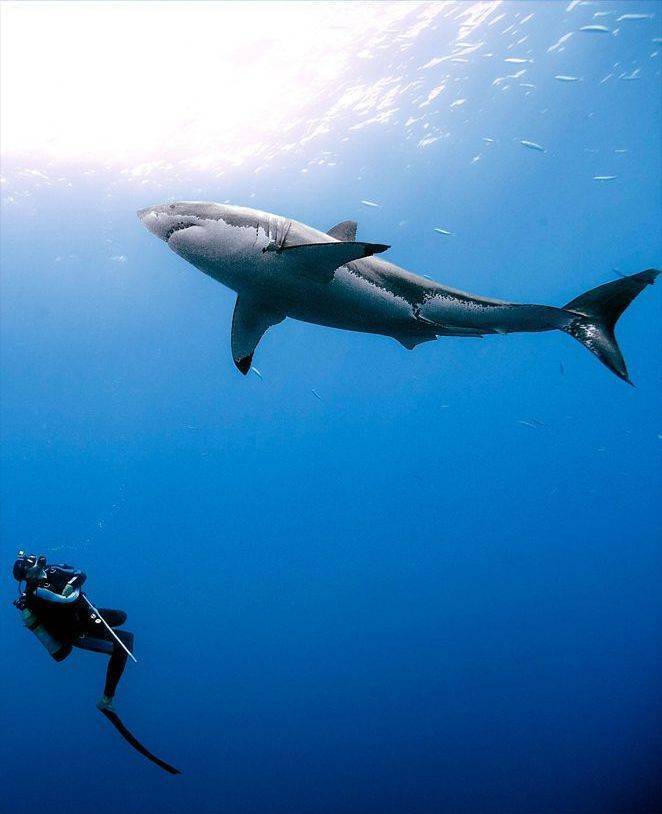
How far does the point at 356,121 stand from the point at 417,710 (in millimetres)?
40215

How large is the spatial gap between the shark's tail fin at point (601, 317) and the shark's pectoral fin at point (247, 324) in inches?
116

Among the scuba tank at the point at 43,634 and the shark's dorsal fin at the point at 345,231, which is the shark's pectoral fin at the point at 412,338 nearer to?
the shark's dorsal fin at the point at 345,231

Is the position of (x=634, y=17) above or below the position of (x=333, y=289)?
above

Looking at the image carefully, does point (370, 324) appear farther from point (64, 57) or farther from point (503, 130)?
point (503, 130)

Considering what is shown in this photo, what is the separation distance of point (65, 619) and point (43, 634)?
25cm

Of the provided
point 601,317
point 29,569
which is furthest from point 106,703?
point 601,317

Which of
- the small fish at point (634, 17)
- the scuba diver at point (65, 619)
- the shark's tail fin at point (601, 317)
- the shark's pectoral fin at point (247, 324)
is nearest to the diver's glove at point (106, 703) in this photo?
the scuba diver at point (65, 619)

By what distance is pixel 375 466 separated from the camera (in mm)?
76312

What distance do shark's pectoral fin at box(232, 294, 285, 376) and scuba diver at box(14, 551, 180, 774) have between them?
319 centimetres

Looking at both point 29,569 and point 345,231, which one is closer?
point 345,231

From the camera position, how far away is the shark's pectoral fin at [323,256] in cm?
321

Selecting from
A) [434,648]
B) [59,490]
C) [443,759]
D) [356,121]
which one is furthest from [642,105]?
[59,490]

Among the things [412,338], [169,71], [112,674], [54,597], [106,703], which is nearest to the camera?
[412,338]

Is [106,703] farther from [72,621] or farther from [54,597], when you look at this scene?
[54,597]
